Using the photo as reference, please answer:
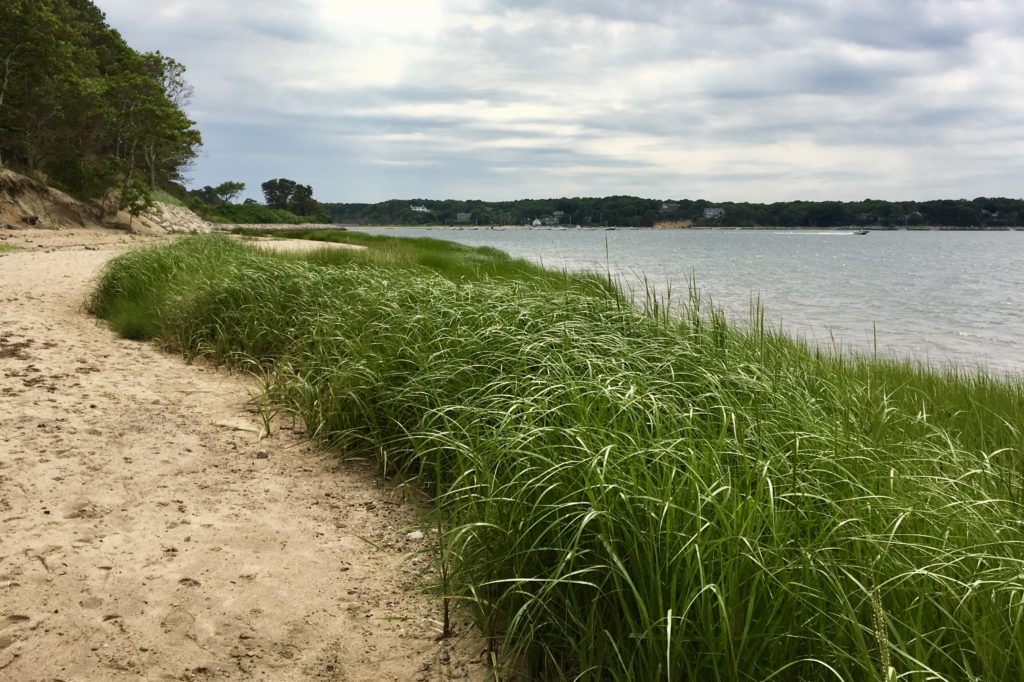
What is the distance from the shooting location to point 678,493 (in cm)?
231

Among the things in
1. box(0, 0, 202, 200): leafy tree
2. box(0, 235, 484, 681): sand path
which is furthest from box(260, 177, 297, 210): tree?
box(0, 235, 484, 681): sand path

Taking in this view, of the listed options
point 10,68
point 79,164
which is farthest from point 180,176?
point 10,68

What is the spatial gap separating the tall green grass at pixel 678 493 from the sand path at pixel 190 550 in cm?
32

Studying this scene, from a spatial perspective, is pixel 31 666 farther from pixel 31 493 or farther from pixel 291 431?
pixel 291 431

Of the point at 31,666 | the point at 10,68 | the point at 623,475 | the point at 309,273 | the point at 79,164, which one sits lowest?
the point at 31,666

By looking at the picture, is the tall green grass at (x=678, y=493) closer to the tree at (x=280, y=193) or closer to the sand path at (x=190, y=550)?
the sand path at (x=190, y=550)

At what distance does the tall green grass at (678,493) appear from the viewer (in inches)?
78.7

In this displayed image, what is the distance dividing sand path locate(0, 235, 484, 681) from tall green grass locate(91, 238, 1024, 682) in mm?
320

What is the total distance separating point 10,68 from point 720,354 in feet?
100

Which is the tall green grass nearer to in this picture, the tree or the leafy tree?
the leafy tree

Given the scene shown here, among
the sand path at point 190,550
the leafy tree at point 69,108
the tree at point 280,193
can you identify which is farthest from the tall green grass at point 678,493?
the tree at point 280,193

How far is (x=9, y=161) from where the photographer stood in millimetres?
29125

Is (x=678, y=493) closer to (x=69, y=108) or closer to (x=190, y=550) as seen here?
(x=190, y=550)

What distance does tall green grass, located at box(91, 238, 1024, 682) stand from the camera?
6.56 feet
